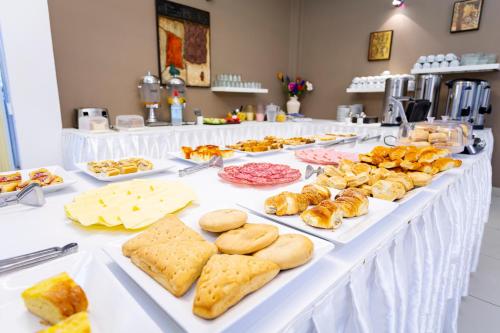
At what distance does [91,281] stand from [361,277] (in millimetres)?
412

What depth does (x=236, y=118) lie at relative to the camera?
2.95 metres

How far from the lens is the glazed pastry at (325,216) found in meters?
0.48

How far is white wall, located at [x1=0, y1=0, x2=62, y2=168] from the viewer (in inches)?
67.5

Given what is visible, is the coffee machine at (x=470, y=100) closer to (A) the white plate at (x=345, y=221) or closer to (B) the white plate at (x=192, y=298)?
(A) the white plate at (x=345, y=221)

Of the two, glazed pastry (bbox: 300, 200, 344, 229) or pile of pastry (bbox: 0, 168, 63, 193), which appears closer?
glazed pastry (bbox: 300, 200, 344, 229)

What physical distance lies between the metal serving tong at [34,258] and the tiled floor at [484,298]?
1.53 metres

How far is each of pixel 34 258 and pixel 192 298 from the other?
27 cm

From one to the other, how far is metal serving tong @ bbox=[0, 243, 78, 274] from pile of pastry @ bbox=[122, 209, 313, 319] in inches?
4.2

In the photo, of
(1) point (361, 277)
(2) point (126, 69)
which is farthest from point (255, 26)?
(1) point (361, 277)

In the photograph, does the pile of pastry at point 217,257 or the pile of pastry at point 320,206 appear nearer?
the pile of pastry at point 217,257

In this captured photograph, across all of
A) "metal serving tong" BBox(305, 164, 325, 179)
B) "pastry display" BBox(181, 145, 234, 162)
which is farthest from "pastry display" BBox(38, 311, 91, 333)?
"pastry display" BBox(181, 145, 234, 162)

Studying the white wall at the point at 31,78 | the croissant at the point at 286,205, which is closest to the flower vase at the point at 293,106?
the white wall at the point at 31,78

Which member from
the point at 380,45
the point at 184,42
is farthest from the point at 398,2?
the point at 184,42

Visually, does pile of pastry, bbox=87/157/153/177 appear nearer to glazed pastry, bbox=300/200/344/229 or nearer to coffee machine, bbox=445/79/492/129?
glazed pastry, bbox=300/200/344/229
